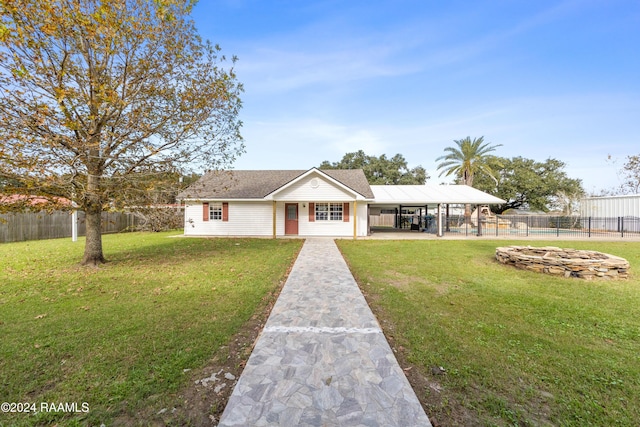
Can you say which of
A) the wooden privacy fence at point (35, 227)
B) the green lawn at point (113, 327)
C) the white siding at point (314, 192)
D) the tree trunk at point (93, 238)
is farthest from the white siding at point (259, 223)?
the tree trunk at point (93, 238)

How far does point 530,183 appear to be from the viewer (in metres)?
33.8

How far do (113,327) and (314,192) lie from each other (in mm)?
13138

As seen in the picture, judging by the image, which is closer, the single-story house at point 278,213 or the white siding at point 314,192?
the white siding at point 314,192

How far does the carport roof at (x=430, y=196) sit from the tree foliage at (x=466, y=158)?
7957mm

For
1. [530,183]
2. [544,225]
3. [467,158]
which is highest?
[467,158]

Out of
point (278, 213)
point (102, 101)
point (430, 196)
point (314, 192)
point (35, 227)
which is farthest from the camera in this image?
point (430, 196)

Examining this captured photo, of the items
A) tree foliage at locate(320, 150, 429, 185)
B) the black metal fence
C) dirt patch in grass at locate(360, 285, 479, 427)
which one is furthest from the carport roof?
tree foliage at locate(320, 150, 429, 185)

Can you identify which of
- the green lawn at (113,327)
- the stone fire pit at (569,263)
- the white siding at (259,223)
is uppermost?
the white siding at (259,223)

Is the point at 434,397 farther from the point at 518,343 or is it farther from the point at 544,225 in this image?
the point at 544,225

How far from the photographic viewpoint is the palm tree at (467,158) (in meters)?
26.7

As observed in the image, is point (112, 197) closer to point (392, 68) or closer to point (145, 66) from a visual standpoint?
point (145, 66)

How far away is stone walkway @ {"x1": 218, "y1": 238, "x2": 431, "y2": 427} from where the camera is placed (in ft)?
7.58

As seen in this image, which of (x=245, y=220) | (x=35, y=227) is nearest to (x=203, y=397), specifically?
(x=245, y=220)

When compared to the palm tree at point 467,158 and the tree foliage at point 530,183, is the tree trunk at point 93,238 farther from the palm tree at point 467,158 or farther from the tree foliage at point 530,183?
the tree foliage at point 530,183
